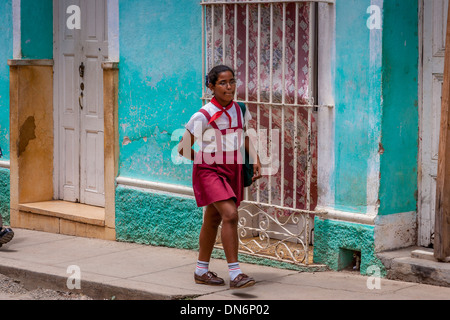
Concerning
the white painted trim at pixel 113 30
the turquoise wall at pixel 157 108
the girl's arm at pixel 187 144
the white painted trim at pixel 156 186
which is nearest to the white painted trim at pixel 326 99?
the girl's arm at pixel 187 144

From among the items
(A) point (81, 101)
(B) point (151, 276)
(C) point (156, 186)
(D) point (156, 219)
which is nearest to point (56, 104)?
(A) point (81, 101)

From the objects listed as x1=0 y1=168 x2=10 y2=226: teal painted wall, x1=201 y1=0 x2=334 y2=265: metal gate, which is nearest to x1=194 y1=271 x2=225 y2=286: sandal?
x1=201 y1=0 x2=334 y2=265: metal gate

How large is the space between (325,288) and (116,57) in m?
3.43

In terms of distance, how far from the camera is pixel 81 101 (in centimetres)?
916

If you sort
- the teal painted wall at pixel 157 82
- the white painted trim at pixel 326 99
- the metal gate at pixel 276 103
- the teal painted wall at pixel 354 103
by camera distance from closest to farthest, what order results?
the teal painted wall at pixel 354 103
the white painted trim at pixel 326 99
the metal gate at pixel 276 103
the teal painted wall at pixel 157 82

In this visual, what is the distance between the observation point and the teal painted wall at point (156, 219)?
24.9 feet

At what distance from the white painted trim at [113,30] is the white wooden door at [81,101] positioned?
0.49 metres

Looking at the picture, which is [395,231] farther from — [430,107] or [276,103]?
[276,103]

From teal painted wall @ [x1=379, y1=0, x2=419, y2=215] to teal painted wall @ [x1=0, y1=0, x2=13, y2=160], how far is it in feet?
16.0

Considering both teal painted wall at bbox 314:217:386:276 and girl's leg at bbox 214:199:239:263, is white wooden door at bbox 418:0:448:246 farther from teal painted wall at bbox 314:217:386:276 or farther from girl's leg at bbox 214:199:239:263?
girl's leg at bbox 214:199:239:263

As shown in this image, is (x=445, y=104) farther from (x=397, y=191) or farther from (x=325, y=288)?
(x=325, y=288)

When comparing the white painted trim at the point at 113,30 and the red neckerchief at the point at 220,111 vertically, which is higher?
the white painted trim at the point at 113,30

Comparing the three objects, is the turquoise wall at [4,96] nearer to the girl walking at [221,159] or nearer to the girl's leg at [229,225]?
the girl walking at [221,159]

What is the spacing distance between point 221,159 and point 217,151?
0.21ft
